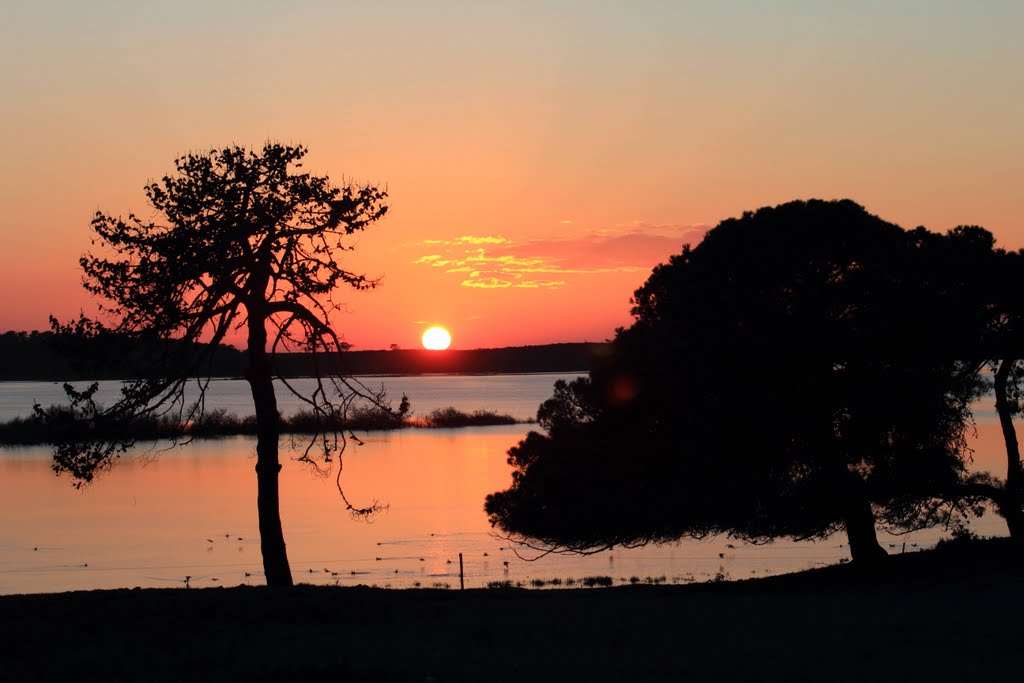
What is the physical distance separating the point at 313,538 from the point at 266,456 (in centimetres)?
2606

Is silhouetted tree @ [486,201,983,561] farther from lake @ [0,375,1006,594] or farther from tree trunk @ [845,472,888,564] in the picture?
lake @ [0,375,1006,594]

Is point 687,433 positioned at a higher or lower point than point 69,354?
lower

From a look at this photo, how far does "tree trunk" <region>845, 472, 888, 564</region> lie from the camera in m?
25.3

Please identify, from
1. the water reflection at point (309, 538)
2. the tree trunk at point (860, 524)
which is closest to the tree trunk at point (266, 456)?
the water reflection at point (309, 538)

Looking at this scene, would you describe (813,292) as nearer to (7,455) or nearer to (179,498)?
(179,498)

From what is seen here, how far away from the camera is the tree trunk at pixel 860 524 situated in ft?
83.0

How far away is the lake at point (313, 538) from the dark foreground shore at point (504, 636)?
52.4ft

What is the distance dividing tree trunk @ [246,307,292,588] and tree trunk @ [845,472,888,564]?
13.2m

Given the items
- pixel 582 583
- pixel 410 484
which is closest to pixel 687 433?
pixel 582 583

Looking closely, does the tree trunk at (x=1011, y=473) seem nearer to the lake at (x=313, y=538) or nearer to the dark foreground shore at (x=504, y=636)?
the dark foreground shore at (x=504, y=636)

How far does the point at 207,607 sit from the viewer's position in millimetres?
15461

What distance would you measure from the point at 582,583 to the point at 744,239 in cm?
1285

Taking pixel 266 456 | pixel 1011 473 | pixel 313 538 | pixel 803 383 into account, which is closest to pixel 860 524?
pixel 803 383

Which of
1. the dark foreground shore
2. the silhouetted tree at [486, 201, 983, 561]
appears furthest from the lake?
the dark foreground shore
